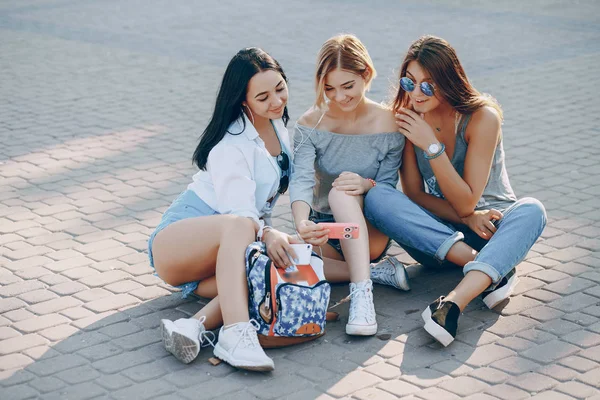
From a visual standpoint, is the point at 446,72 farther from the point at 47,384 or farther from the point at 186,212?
the point at 47,384

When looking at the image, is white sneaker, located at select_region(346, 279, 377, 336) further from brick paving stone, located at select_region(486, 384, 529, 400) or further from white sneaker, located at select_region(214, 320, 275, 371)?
brick paving stone, located at select_region(486, 384, 529, 400)

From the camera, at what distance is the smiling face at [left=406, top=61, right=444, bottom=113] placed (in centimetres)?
382

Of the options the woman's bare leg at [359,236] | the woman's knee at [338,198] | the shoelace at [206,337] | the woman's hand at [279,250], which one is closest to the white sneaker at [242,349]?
the shoelace at [206,337]

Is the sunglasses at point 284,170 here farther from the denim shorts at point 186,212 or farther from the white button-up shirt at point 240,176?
the denim shorts at point 186,212

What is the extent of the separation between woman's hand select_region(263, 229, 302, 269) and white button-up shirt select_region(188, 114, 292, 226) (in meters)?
0.16

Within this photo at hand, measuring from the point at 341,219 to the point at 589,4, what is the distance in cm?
956

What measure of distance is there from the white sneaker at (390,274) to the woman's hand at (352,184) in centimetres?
40

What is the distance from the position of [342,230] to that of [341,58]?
2.58ft

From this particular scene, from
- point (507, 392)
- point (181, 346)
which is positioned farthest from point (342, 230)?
point (507, 392)

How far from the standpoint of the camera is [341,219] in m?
3.86

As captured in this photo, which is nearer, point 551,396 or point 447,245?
point 551,396

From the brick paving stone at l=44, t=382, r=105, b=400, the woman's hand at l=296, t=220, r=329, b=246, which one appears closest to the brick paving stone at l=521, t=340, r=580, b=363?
the woman's hand at l=296, t=220, r=329, b=246

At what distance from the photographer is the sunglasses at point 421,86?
3805 mm

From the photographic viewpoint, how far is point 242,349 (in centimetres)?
331
